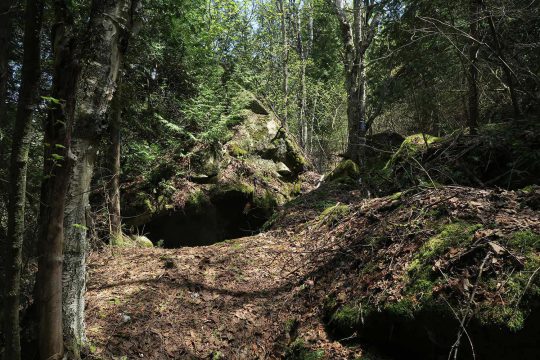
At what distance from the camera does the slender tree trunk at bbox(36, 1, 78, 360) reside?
266cm

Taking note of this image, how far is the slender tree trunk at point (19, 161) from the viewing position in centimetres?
218

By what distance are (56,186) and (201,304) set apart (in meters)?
2.56

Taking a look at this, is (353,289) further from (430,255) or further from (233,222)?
(233,222)

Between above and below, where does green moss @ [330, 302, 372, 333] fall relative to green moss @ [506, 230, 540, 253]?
below

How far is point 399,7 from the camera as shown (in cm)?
938

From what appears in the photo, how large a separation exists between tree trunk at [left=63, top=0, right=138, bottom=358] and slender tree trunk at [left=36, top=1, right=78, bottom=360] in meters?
0.23

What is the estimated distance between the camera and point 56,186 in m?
2.75

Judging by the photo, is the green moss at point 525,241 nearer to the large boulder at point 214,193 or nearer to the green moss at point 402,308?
the green moss at point 402,308

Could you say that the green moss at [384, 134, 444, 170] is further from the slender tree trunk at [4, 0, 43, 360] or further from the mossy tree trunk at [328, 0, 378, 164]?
the slender tree trunk at [4, 0, 43, 360]

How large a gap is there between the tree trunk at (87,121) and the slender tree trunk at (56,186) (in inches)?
9.2

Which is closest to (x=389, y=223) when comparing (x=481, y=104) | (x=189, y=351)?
(x=189, y=351)

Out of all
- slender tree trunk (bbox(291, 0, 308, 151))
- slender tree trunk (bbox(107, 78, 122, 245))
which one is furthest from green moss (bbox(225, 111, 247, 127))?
slender tree trunk (bbox(291, 0, 308, 151))

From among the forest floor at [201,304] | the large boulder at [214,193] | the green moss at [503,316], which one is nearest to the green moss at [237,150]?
the large boulder at [214,193]

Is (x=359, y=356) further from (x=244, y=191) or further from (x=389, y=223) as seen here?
(x=244, y=191)
